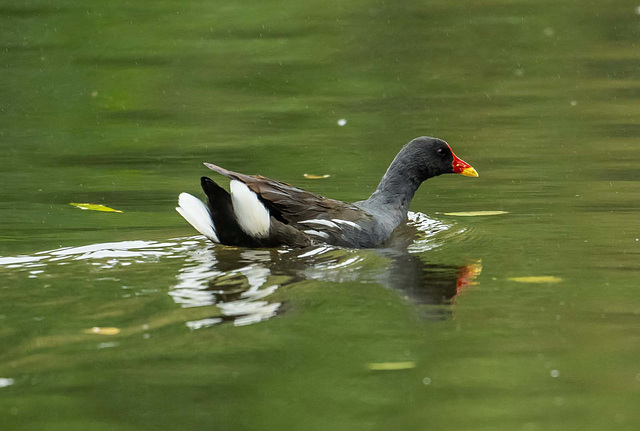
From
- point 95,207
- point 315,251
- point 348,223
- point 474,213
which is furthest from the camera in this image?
point 95,207

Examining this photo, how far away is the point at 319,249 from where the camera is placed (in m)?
6.93

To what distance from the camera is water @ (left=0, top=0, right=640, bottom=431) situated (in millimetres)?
4328

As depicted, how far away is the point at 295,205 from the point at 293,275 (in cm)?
105

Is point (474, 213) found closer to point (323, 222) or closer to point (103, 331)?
point (323, 222)

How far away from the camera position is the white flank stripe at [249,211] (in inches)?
258

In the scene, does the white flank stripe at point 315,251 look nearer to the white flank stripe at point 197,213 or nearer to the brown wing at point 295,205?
the brown wing at point 295,205

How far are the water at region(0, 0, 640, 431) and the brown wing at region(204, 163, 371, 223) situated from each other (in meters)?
0.35

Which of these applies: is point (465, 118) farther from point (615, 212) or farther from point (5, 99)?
point (5, 99)

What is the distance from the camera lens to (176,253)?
6.72m

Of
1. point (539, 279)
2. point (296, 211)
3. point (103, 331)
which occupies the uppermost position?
point (296, 211)

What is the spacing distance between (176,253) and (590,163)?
13.6ft

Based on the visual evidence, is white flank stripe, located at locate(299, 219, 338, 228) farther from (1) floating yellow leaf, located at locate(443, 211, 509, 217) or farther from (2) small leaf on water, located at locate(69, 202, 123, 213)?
(2) small leaf on water, located at locate(69, 202, 123, 213)

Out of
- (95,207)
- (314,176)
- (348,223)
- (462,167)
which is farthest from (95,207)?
(462,167)

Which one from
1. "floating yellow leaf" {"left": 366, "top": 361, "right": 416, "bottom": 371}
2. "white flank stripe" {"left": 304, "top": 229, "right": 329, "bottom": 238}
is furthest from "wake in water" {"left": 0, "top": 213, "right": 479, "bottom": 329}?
"floating yellow leaf" {"left": 366, "top": 361, "right": 416, "bottom": 371}
